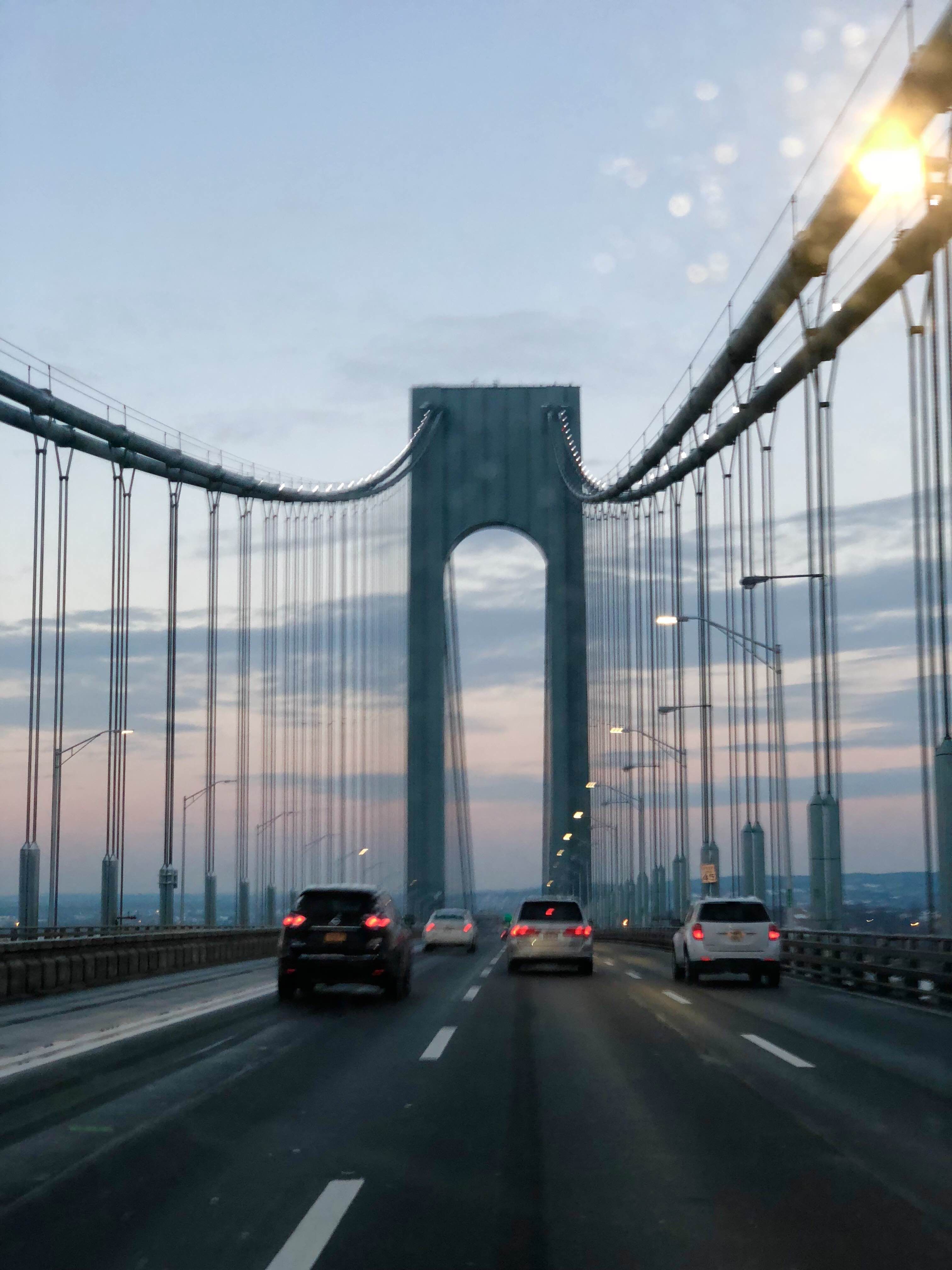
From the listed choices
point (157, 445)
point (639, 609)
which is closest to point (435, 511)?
point (639, 609)

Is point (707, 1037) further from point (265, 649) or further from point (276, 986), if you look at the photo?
point (265, 649)

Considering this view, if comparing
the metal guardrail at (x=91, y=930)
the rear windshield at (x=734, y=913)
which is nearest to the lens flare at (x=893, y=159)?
the rear windshield at (x=734, y=913)

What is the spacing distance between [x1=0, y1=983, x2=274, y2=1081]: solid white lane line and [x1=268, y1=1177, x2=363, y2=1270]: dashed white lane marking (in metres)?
4.36

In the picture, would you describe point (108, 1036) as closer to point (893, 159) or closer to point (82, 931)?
point (893, 159)

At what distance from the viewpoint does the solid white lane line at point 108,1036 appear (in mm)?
10859

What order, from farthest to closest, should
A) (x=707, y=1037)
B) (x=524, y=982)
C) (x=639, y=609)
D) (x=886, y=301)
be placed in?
1. (x=639, y=609)
2. (x=886, y=301)
3. (x=524, y=982)
4. (x=707, y=1037)

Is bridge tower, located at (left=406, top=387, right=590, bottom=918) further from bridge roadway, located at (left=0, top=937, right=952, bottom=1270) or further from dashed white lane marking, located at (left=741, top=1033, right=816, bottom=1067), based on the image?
dashed white lane marking, located at (left=741, top=1033, right=816, bottom=1067)

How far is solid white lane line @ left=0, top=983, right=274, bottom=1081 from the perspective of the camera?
10.9 m

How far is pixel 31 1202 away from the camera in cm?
619

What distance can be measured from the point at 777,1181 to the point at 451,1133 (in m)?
2.03

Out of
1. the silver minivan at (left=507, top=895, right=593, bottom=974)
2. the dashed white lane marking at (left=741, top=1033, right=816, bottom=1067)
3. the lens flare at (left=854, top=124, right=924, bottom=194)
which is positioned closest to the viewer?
the dashed white lane marking at (left=741, top=1033, right=816, bottom=1067)

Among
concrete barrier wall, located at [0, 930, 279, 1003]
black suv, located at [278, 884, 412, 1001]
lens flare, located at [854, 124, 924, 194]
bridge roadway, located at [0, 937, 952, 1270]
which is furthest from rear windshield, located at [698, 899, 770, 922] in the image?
lens flare, located at [854, 124, 924, 194]

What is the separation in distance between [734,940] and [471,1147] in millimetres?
16048

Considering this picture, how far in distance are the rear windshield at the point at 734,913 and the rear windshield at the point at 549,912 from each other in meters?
3.25
